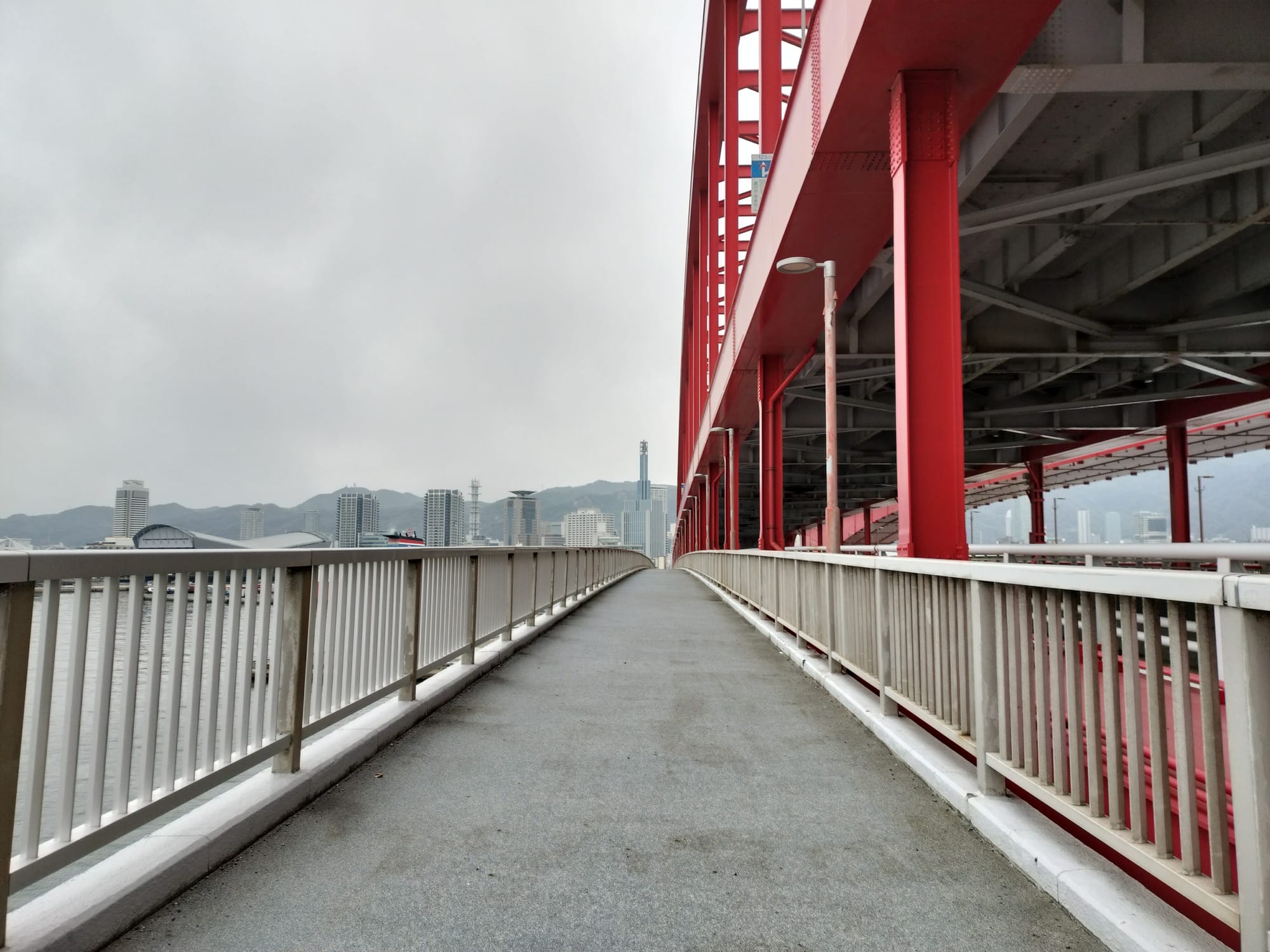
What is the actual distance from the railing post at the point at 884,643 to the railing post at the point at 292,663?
143 inches

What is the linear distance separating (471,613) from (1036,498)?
44.3m

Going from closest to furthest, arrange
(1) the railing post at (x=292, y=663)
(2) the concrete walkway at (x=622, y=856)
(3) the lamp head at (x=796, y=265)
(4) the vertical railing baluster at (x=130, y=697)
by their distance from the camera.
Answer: (2) the concrete walkway at (x=622, y=856)
(4) the vertical railing baluster at (x=130, y=697)
(1) the railing post at (x=292, y=663)
(3) the lamp head at (x=796, y=265)

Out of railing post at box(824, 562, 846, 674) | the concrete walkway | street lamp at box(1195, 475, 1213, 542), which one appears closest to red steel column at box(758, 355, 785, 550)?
railing post at box(824, 562, 846, 674)

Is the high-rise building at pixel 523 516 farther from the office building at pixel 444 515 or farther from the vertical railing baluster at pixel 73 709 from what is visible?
the vertical railing baluster at pixel 73 709

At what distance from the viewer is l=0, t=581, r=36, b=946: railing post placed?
2123mm

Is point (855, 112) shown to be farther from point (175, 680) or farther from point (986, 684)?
point (175, 680)

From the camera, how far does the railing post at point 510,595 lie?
8.95m

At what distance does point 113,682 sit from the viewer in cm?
276

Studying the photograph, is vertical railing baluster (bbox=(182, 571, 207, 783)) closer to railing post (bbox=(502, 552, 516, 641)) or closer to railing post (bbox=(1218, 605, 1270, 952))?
railing post (bbox=(1218, 605, 1270, 952))

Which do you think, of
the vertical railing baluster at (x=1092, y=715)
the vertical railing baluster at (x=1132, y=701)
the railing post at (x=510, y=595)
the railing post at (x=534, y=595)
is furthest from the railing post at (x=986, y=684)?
the railing post at (x=534, y=595)

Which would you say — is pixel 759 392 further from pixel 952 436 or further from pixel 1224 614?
pixel 1224 614

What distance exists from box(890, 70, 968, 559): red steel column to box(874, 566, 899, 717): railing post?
218 centimetres

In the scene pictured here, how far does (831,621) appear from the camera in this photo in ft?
22.8

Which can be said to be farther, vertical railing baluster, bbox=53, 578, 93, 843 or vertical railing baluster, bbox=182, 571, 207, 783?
vertical railing baluster, bbox=182, 571, 207, 783
